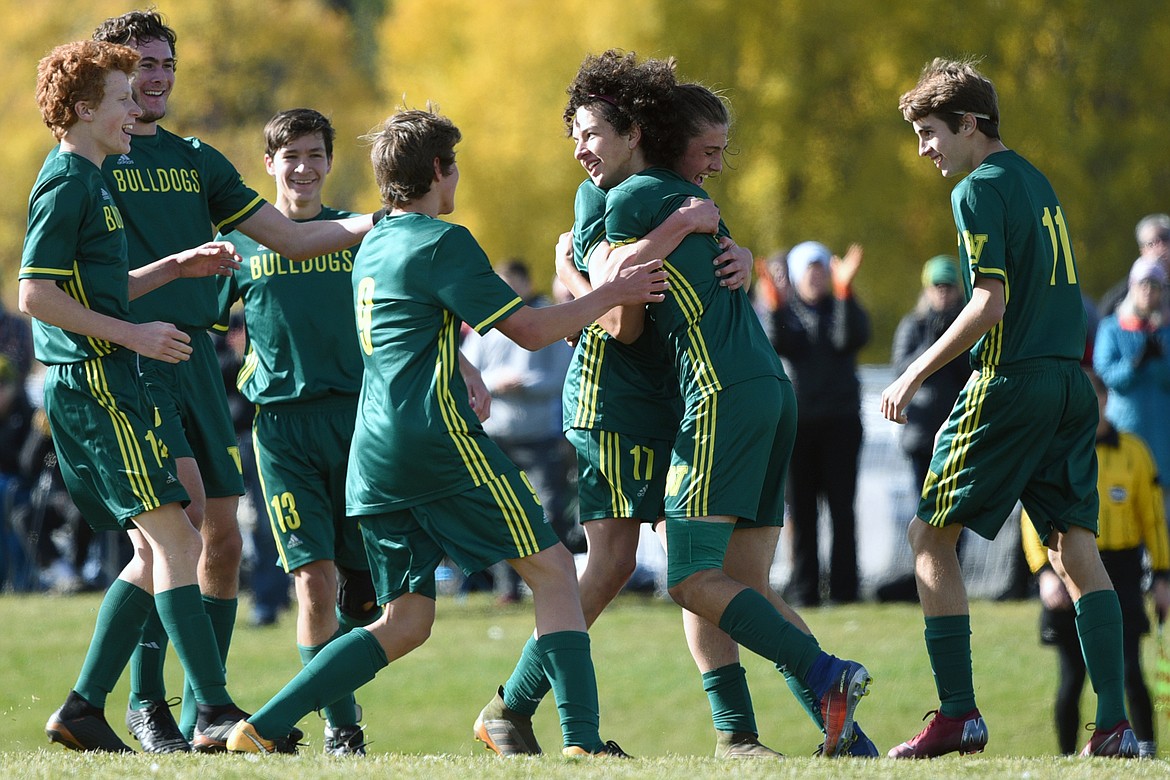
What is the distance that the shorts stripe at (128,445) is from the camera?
5469mm

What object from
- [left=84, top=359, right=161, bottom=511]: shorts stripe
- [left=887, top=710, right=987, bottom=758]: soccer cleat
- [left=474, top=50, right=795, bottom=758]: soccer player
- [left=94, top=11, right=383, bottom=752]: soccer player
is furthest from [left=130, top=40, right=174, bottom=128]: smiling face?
[left=887, top=710, right=987, bottom=758]: soccer cleat

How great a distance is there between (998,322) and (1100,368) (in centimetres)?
595

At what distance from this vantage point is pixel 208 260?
569 cm

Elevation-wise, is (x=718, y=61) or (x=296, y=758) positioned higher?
(x=718, y=61)

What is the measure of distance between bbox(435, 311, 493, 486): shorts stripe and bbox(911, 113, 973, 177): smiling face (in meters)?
1.90

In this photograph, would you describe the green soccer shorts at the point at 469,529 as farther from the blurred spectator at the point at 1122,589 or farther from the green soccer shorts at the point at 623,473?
the blurred spectator at the point at 1122,589

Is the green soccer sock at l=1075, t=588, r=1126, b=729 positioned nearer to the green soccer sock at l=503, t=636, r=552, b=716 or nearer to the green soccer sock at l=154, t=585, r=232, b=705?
the green soccer sock at l=503, t=636, r=552, b=716

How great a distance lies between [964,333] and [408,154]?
6.57ft

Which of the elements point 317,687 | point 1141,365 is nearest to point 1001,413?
point 317,687

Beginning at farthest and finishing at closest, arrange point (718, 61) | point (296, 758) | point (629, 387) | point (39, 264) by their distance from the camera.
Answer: point (718, 61), point (629, 387), point (39, 264), point (296, 758)

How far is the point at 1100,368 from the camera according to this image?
1106 cm

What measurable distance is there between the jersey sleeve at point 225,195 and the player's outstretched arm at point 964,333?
8.83ft

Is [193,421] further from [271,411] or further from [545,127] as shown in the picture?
[545,127]

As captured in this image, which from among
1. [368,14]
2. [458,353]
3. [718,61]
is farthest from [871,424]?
[368,14]
